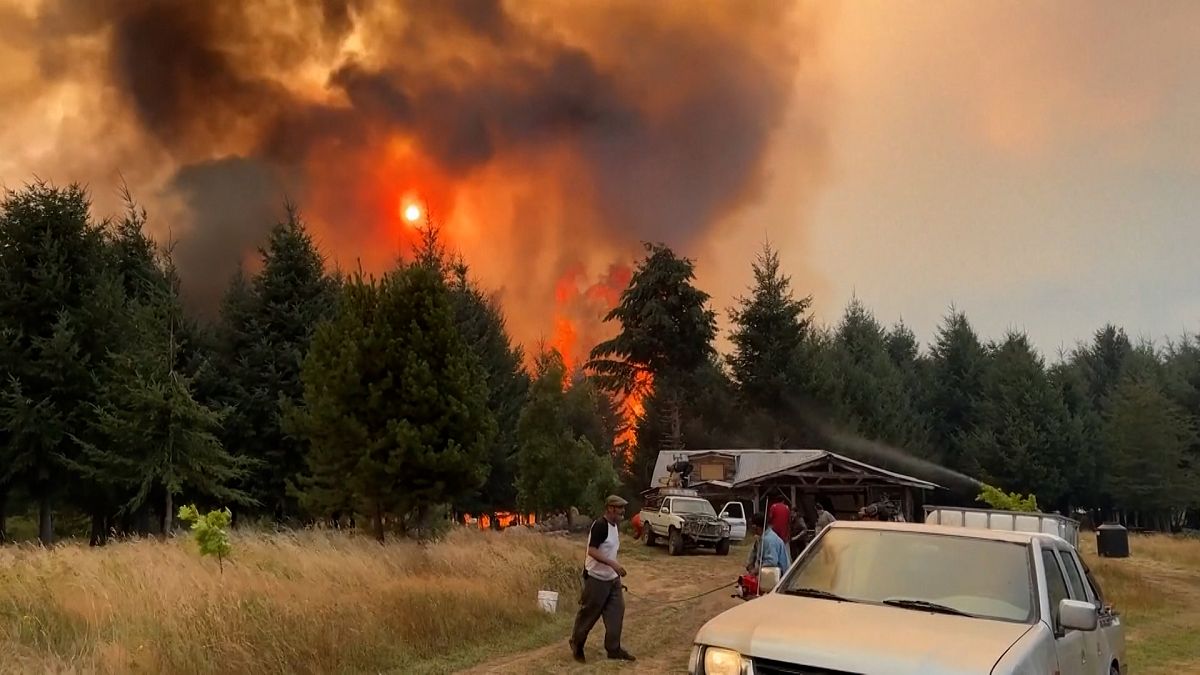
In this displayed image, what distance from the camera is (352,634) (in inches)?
384

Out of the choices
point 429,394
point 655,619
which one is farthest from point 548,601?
point 429,394

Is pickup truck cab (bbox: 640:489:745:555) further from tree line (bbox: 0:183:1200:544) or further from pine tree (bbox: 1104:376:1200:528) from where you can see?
pine tree (bbox: 1104:376:1200:528)

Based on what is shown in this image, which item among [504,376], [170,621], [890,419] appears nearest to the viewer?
[170,621]

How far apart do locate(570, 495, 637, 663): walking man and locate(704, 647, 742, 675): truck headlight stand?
5.25 meters

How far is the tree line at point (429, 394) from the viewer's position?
803 inches

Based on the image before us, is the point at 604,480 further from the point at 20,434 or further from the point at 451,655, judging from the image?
the point at 451,655

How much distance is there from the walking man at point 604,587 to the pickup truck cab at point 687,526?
56.0ft

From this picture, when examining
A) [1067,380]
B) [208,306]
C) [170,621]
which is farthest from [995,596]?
[1067,380]

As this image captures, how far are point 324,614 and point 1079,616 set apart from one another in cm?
811

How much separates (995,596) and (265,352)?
30022mm

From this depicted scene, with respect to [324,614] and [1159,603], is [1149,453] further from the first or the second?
[324,614]

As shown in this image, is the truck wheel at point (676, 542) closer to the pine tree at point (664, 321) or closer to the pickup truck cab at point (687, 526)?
the pickup truck cab at point (687, 526)

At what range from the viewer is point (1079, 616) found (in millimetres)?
4941

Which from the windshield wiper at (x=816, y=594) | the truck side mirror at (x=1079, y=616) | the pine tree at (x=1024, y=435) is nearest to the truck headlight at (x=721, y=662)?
the windshield wiper at (x=816, y=594)
